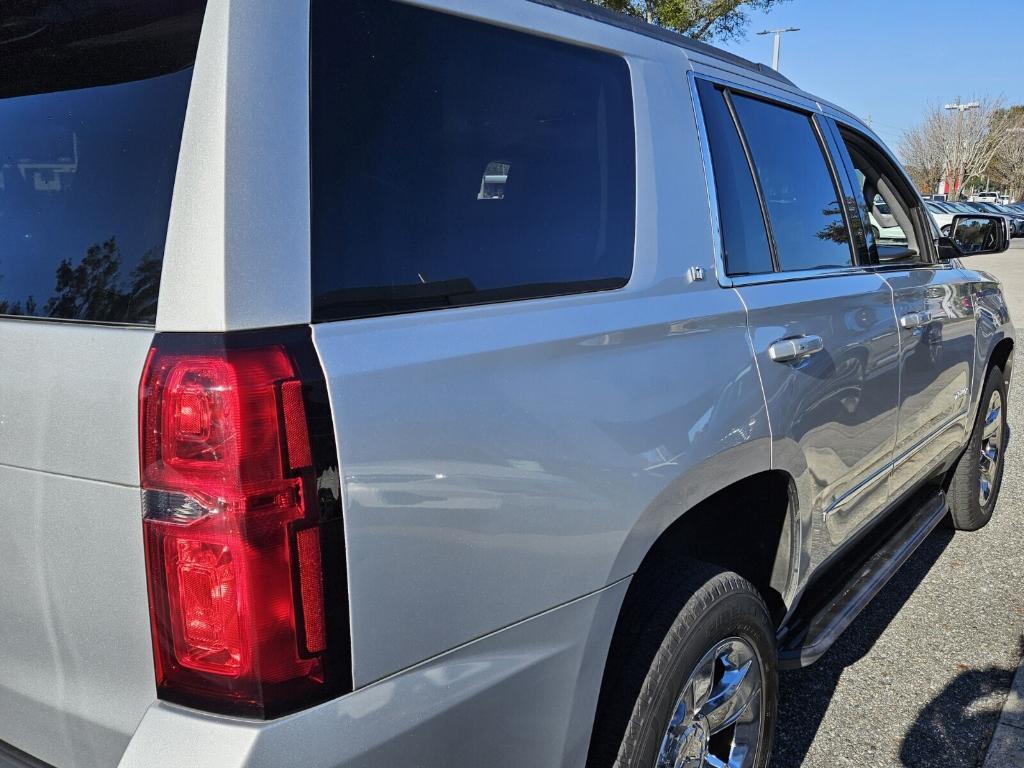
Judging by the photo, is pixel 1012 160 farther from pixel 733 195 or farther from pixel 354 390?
pixel 354 390

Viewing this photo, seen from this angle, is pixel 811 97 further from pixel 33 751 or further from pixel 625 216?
pixel 33 751

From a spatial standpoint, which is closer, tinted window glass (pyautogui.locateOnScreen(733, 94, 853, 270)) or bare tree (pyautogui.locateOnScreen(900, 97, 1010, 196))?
tinted window glass (pyautogui.locateOnScreen(733, 94, 853, 270))

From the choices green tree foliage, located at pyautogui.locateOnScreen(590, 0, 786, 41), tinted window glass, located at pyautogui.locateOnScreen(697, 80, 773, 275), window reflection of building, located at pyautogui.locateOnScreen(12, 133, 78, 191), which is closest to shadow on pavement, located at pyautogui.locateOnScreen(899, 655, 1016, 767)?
tinted window glass, located at pyautogui.locateOnScreen(697, 80, 773, 275)

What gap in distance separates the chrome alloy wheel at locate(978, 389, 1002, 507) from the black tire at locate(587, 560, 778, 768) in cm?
319

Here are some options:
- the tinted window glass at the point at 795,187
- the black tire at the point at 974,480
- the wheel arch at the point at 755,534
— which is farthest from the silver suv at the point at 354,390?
the black tire at the point at 974,480

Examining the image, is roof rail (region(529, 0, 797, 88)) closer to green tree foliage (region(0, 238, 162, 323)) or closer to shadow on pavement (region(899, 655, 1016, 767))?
green tree foliage (region(0, 238, 162, 323))

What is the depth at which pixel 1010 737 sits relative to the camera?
286 centimetres

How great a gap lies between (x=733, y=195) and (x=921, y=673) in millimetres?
2069

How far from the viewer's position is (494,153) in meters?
1.68

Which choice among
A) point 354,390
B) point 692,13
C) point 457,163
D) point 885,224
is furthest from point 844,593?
point 692,13

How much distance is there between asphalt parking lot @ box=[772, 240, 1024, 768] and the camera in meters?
2.86

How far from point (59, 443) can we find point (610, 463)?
93 centimetres

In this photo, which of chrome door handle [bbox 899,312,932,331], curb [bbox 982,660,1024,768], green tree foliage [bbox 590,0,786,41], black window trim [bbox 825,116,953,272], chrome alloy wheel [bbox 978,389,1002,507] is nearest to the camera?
curb [bbox 982,660,1024,768]

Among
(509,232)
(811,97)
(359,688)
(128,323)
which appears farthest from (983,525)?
(128,323)
